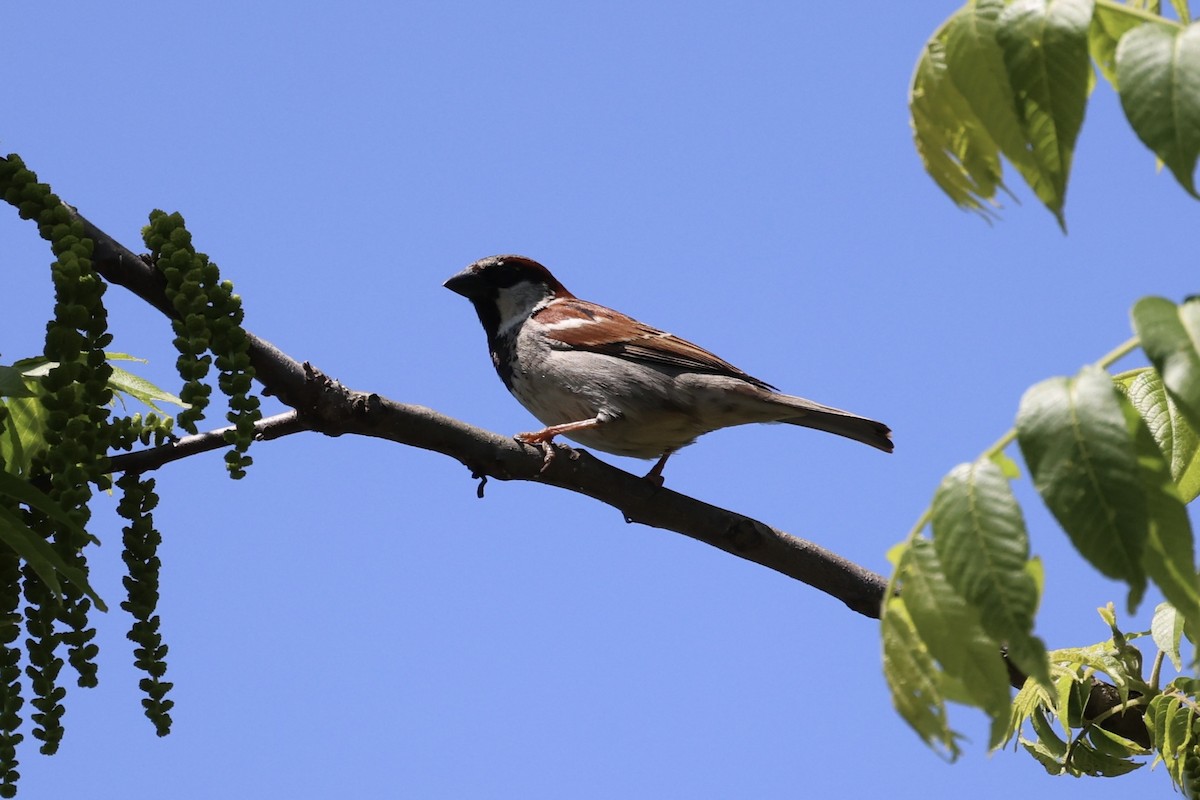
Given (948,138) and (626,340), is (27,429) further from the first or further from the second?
(626,340)

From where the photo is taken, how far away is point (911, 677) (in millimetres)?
1780

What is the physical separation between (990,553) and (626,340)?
13.3 feet

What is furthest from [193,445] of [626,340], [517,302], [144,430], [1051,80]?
[517,302]

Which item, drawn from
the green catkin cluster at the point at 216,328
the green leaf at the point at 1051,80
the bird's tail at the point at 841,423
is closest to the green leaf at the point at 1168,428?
the green leaf at the point at 1051,80

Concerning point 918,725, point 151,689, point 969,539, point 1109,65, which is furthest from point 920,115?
point 151,689

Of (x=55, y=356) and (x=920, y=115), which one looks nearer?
(x=920, y=115)

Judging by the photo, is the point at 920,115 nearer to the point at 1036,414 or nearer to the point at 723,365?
the point at 1036,414

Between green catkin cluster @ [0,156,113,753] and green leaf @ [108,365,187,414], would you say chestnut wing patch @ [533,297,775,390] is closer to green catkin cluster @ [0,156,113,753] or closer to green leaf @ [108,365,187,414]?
green leaf @ [108,365,187,414]

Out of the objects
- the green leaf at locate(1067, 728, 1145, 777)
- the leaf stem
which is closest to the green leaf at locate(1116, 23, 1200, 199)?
the leaf stem

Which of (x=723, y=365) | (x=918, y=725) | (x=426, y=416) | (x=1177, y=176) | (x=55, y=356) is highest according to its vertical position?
(x=723, y=365)

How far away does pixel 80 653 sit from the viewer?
230 centimetres

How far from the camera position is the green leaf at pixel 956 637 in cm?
172

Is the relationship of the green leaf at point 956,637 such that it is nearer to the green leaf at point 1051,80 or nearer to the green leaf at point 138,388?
the green leaf at point 1051,80

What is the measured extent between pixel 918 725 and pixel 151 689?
1385mm
